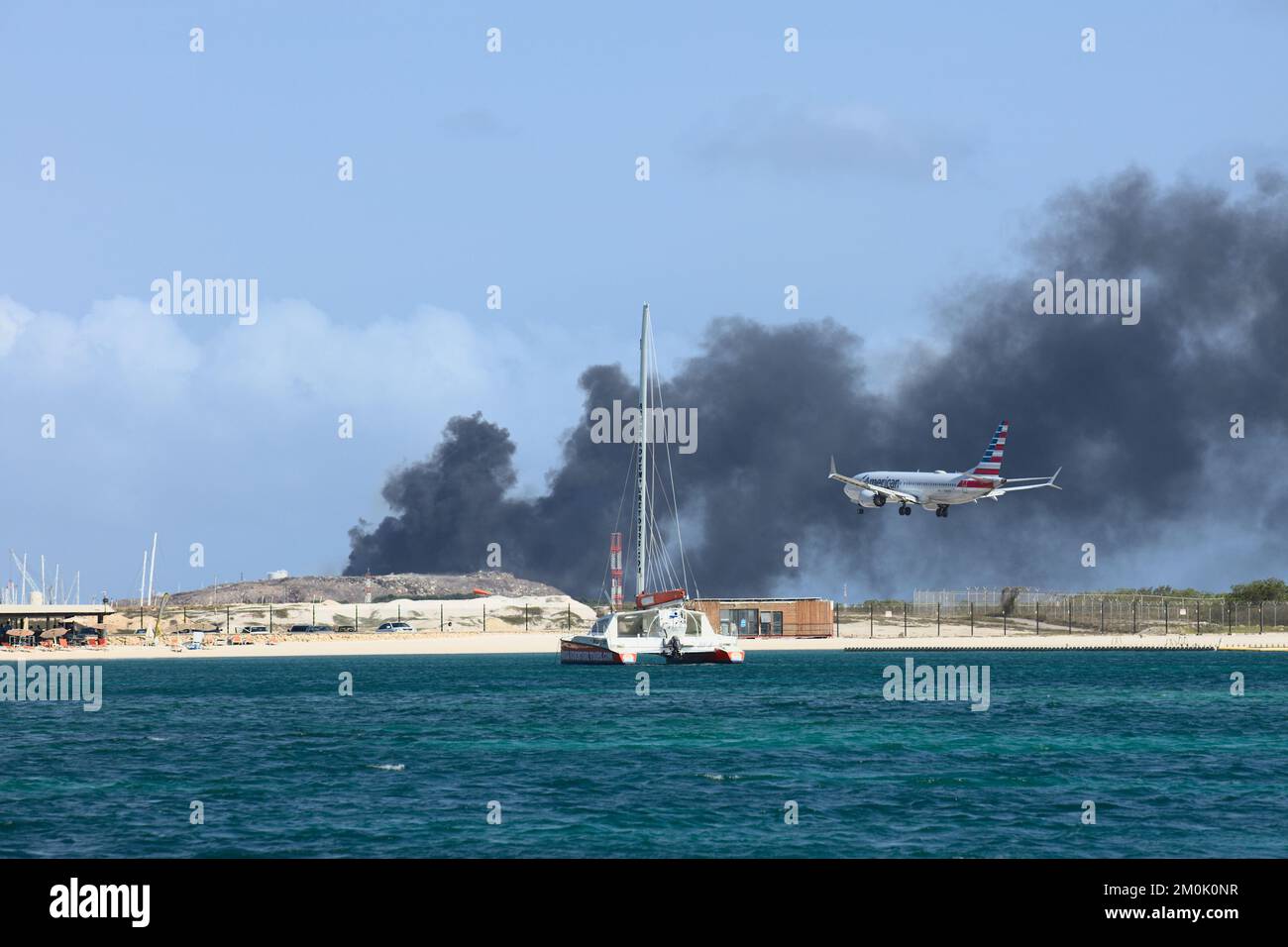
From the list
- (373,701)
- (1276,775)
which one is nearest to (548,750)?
(1276,775)

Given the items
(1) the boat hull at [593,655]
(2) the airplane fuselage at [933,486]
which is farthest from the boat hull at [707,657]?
(2) the airplane fuselage at [933,486]

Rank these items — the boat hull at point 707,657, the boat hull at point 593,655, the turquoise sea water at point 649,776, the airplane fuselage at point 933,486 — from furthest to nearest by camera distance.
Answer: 1. the airplane fuselage at point 933,486
2. the boat hull at point 593,655
3. the boat hull at point 707,657
4. the turquoise sea water at point 649,776

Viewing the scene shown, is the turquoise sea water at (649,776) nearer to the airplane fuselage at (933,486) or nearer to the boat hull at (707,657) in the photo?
the boat hull at (707,657)

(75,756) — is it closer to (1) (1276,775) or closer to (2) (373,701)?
(2) (373,701)

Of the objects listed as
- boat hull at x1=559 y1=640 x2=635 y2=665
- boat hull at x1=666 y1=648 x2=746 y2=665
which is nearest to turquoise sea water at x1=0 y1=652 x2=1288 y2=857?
boat hull at x1=666 y1=648 x2=746 y2=665

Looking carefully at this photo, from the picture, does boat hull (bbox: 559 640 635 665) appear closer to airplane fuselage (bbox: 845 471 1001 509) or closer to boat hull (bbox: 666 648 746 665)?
boat hull (bbox: 666 648 746 665)

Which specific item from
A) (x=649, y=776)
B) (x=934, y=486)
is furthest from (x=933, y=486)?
(x=649, y=776)
